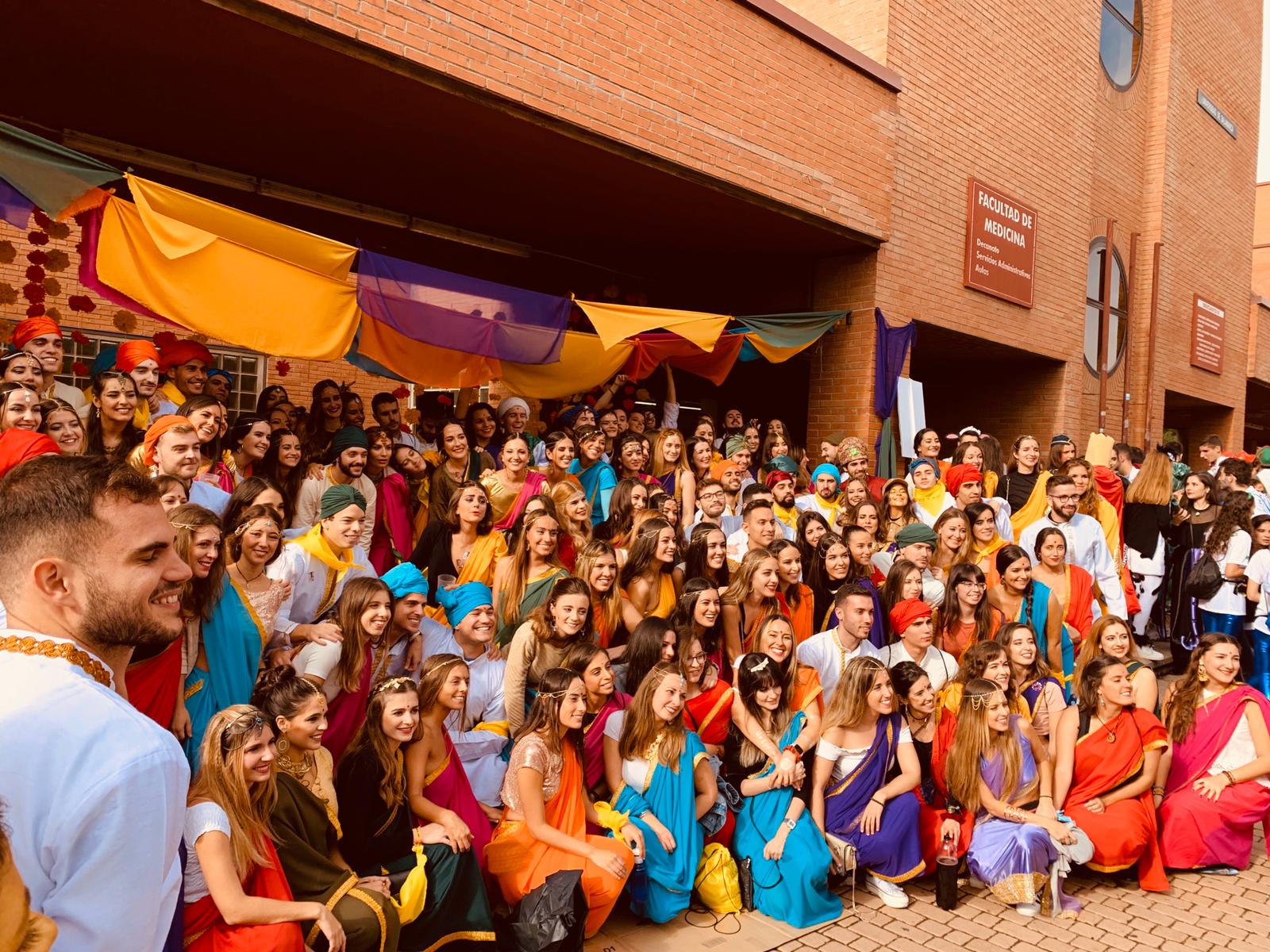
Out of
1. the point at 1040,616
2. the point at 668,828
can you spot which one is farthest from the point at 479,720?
the point at 1040,616

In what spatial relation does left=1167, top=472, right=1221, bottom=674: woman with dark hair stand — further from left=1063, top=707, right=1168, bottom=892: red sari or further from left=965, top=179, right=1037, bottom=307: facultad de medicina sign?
left=1063, top=707, right=1168, bottom=892: red sari

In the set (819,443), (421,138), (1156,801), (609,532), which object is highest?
(421,138)

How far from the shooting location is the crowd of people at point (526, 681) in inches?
47.1

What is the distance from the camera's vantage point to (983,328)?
387 inches

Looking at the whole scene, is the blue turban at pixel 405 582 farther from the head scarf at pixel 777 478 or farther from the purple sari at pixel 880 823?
the head scarf at pixel 777 478

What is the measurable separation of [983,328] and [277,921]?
9348mm

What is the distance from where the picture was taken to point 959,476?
6.90m

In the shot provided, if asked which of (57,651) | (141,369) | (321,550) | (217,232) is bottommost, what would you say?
(321,550)

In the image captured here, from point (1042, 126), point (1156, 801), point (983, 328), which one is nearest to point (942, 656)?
point (1156, 801)

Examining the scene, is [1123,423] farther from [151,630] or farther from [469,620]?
[151,630]

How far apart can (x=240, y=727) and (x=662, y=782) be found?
1839mm

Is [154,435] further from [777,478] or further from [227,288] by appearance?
[777,478]

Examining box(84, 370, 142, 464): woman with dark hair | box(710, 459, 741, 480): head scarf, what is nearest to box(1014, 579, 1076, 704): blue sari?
box(710, 459, 741, 480): head scarf

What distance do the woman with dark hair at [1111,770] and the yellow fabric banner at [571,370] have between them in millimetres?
3938
